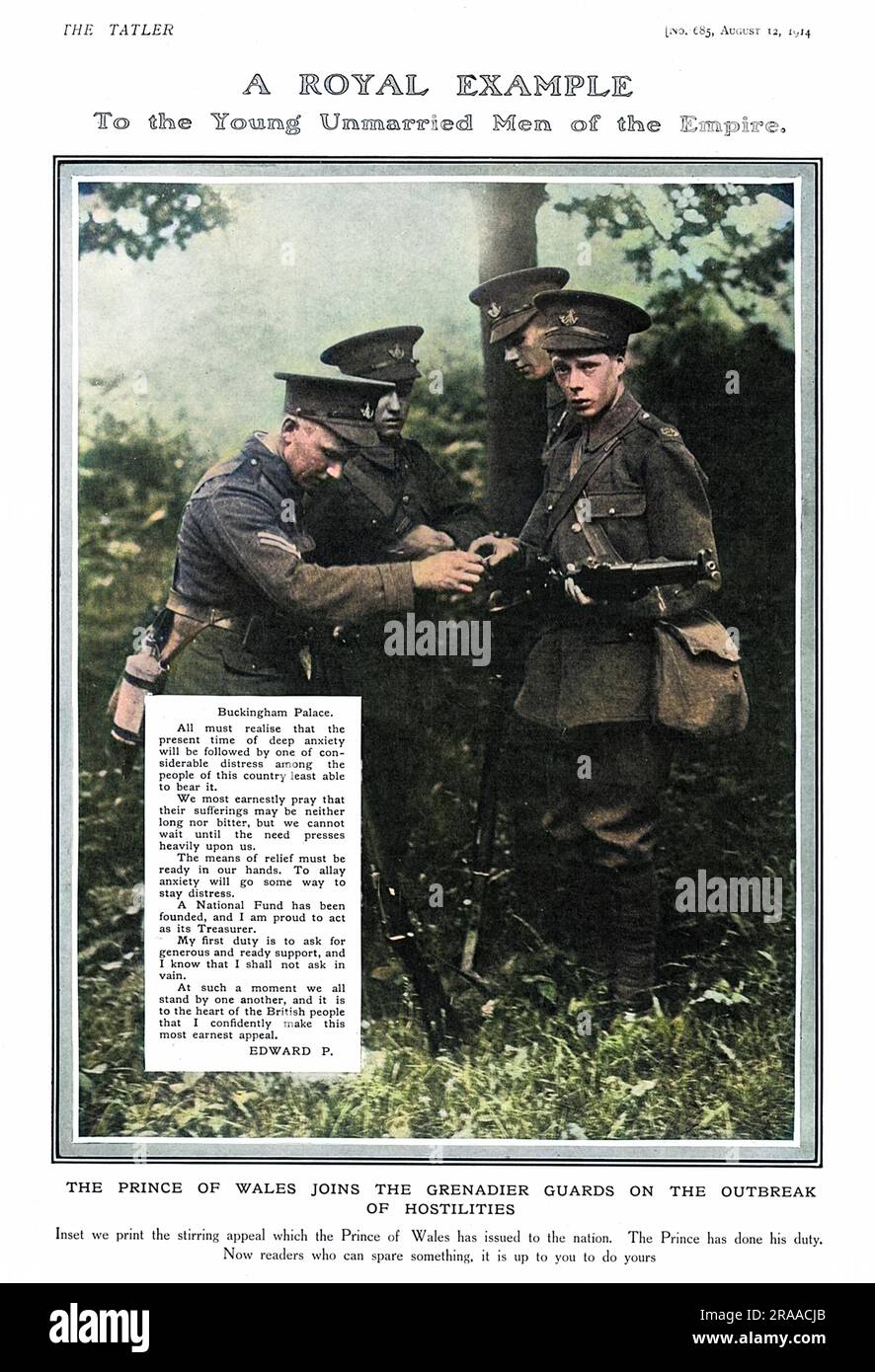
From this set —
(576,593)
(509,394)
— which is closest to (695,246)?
(509,394)

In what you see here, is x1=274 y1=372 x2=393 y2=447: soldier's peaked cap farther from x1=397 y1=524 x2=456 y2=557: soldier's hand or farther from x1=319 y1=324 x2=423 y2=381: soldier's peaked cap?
x1=397 y1=524 x2=456 y2=557: soldier's hand

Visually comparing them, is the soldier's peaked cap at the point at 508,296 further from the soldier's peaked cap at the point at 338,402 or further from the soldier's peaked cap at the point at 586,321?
the soldier's peaked cap at the point at 338,402

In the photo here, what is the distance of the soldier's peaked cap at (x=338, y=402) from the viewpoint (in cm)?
411

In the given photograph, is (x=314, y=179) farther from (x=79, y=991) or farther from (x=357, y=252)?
(x=79, y=991)

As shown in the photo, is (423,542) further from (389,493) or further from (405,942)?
(405,942)

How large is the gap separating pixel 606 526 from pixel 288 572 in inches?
38.1

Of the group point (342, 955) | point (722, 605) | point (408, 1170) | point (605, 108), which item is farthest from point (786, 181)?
point (408, 1170)

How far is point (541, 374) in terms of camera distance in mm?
4125

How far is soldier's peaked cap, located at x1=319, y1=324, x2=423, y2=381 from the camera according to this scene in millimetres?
4125

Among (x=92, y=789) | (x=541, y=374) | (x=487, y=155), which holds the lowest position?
(x=92, y=789)

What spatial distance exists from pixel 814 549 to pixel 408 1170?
227cm

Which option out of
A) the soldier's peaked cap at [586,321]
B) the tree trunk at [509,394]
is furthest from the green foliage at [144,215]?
the soldier's peaked cap at [586,321]

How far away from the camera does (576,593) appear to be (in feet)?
13.5

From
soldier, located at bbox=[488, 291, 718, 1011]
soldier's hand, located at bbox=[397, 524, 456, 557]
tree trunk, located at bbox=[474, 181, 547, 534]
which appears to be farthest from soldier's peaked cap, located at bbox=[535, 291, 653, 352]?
soldier's hand, located at bbox=[397, 524, 456, 557]
